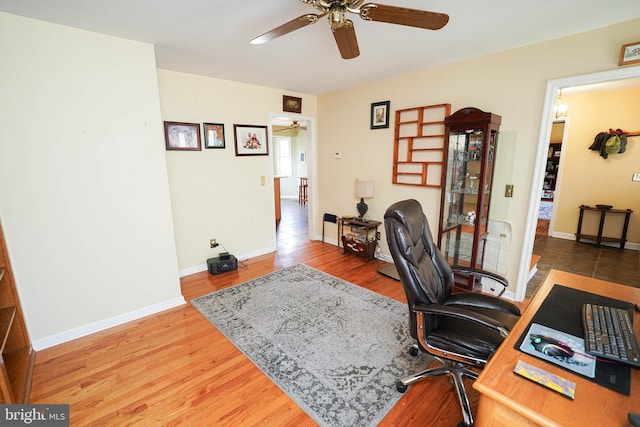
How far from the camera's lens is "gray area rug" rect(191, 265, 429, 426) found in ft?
5.52

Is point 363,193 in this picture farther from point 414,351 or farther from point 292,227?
point 292,227

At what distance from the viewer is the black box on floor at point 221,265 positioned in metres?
3.47

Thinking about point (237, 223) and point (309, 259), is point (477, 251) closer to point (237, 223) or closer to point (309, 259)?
point (309, 259)

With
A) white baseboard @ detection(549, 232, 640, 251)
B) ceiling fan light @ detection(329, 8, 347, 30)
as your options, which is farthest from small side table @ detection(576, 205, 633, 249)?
ceiling fan light @ detection(329, 8, 347, 30)

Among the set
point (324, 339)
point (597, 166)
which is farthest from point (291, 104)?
point (597, 166)

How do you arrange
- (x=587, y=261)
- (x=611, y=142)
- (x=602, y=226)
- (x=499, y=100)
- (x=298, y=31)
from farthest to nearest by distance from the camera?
(x=602, y=226)
(x=611, y=142)
(x=587, y=261)
(x=499, y=100)
(x=298, y=31)

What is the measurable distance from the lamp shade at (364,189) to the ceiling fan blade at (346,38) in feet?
6.56

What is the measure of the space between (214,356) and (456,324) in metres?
1.71

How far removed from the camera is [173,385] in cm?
181

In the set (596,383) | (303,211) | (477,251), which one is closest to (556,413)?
(596,383)

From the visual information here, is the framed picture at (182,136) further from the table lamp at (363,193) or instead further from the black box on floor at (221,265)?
the table lamp at (363,193)

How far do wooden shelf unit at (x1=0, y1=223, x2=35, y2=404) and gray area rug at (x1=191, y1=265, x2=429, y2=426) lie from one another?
1172 millimetres

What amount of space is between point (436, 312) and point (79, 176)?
2.74 metres

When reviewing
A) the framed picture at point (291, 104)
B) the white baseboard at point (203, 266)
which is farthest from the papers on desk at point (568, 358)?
the framed picture at point (291, 104)
